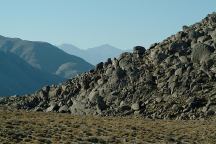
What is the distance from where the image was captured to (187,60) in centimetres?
8594

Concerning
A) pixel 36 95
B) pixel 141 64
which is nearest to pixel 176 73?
pixel 141 64

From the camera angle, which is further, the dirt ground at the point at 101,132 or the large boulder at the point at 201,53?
the large boulder at the point at 201,53

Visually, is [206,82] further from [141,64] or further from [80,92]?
[80,92]

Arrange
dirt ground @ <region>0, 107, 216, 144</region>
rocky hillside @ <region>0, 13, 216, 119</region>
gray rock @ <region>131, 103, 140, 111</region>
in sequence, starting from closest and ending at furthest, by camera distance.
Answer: dirt ground @ <region>0, 107, 216, 144</region>
rocky hillside @ <region>0, 13, 216, 119</region>
gray rock @ <region>131, 103, 140, 111</region>

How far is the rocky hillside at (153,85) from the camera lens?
76.4 meters

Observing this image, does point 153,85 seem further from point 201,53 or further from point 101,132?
point 101,132

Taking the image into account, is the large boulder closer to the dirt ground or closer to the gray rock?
the gray rock

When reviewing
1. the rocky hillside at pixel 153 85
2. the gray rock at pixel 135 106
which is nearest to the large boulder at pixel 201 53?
the rocky hillside at pixel 153 85

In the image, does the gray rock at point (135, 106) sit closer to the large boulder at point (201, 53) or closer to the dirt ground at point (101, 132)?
the large boulder at point (201, 53)

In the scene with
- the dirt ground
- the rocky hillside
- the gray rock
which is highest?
the rocky hillside

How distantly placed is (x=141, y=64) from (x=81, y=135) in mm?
46632

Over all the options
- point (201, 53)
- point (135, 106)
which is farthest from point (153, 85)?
point (201, 53)

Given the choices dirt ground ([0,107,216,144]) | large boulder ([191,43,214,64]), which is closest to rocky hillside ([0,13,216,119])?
large boulder ([191,43,214,64])

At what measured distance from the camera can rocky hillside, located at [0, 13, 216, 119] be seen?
76.4m
